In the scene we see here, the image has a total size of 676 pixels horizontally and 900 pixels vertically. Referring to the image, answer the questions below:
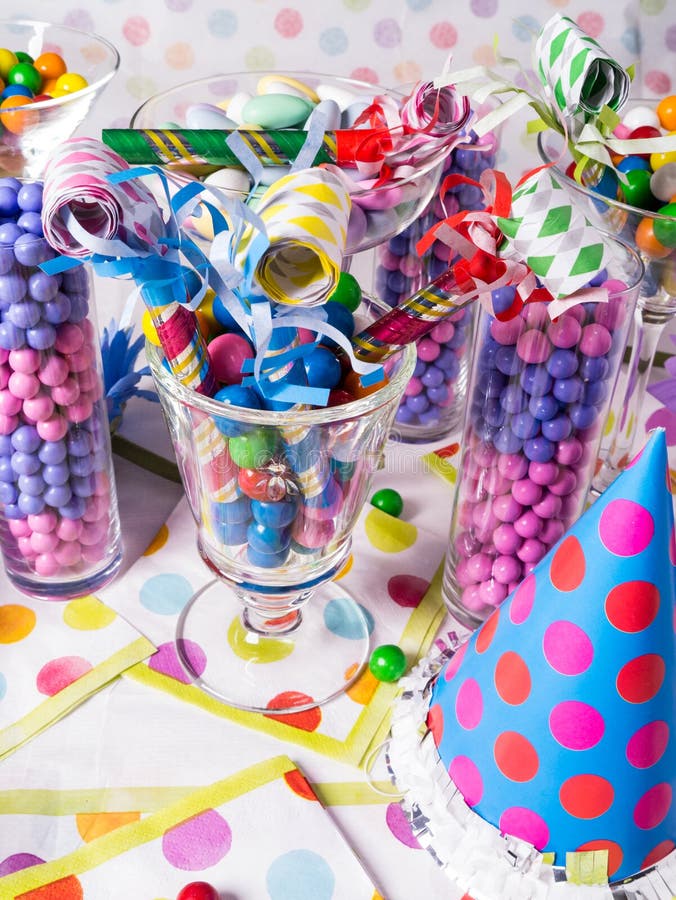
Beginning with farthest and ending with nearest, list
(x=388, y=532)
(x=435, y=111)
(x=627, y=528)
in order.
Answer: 1. (x=388, y=532)
2. (x=435, y=111)
3. (x=627, y=528)

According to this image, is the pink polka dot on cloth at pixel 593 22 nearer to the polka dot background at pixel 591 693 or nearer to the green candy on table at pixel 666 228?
the green candy on table at pixel 666 228

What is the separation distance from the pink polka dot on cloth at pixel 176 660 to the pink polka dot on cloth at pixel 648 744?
0.93ft

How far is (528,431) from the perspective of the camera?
0.60 metres

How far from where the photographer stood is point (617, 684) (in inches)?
17.6

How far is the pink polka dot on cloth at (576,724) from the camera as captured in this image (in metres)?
0.45

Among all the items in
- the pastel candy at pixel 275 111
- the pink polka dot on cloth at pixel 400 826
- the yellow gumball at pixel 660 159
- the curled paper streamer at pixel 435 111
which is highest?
the curled paper streamer at pixel 435 111

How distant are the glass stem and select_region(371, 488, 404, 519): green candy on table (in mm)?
193

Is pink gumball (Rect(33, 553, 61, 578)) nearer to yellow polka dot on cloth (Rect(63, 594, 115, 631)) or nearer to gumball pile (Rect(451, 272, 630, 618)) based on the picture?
yellow polka dot on cloth (Rect(63, 594, 115, 631))

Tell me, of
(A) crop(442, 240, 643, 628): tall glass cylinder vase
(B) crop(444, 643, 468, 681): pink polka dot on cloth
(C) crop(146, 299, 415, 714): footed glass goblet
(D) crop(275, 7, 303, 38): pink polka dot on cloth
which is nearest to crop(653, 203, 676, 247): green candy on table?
(A) crop(442, 240, 643, 628): tall glass cylinder vase

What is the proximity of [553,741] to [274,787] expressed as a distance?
172 millimetres

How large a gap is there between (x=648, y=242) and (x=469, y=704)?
0.36m

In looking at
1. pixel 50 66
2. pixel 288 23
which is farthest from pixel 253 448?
pixel 288 23

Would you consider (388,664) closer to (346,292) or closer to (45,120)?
(346,292)

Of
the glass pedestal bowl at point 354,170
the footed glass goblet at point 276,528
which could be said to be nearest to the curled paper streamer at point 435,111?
the glass pedestal bowl at point 354,170
